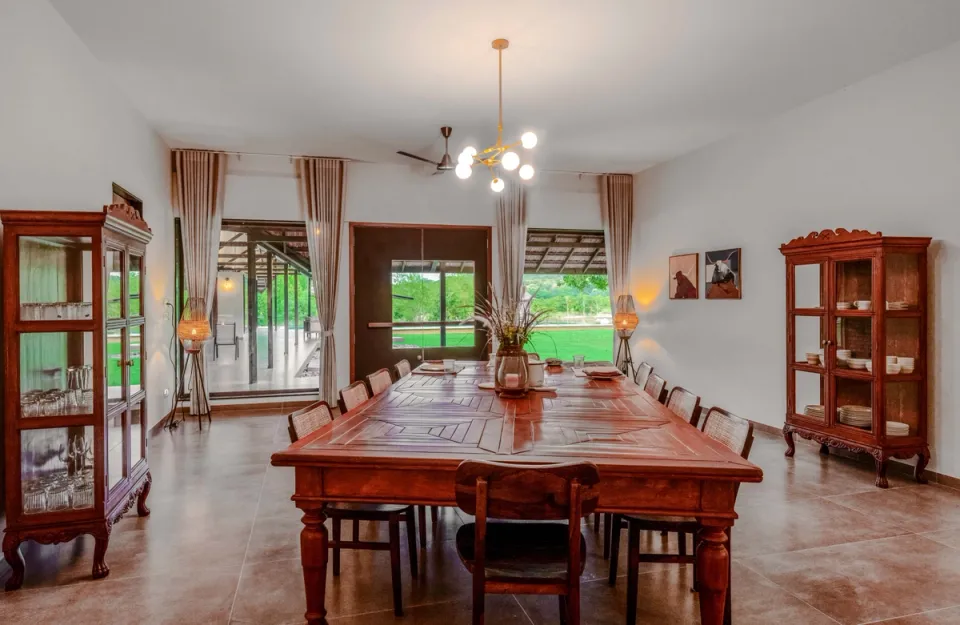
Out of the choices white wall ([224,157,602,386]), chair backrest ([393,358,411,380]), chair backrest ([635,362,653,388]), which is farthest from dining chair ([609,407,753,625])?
white wall ([224,157,602,386])

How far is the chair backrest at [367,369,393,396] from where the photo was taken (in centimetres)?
322

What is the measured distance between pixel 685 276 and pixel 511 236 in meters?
2.22

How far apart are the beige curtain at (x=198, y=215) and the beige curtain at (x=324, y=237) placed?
943 millimetres

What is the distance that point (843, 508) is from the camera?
11.1 ft

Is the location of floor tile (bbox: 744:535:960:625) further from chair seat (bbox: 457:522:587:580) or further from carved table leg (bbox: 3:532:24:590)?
carved table leg (bbox: 3:532:24:590)

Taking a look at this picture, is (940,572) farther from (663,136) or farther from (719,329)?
(663,136)

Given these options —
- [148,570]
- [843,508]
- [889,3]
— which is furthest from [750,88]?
[148,570]

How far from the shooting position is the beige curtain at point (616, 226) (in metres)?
7.44

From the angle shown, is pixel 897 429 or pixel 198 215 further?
pixel 198 215

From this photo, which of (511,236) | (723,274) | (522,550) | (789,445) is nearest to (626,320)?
(723,274)

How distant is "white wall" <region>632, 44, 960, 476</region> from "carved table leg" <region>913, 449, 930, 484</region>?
0.08m

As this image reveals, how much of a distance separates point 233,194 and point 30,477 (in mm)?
4475

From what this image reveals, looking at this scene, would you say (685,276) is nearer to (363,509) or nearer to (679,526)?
(679,526)

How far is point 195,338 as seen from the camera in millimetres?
5609
